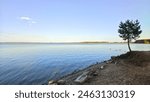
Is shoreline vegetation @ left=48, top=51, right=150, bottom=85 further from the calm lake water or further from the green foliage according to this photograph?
the green foliage

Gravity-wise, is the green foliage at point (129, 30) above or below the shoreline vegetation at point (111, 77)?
above

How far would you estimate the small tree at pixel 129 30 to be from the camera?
890 inches

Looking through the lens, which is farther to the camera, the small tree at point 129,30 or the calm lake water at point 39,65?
the small tree at point 129,30

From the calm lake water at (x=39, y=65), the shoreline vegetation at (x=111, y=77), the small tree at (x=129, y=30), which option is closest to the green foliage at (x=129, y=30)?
the small tree at (x=129, y=30)

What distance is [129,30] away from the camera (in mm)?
22859

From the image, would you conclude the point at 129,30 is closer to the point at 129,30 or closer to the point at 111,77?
the point at 129,30

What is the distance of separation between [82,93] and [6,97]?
244cm

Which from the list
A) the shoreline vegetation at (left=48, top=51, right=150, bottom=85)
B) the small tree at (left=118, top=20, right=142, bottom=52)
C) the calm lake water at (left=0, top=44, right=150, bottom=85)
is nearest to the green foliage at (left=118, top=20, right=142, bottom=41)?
the small tree at (left=118, top=20, right=142, bottom=52)

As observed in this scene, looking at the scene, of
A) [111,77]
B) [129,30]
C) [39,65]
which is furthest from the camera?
[129,30]

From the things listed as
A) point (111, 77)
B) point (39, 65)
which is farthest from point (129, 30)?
point (111, 77)

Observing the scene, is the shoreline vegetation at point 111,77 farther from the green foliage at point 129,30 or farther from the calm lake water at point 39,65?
the green foliage at point 129,30

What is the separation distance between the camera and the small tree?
22.6 metres

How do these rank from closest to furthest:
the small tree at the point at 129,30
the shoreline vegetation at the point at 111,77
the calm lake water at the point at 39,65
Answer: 1. the shoreline vegetation at the point at 111,77
2. the calm lake water at the point at 39,65
3. the small tree at the point at 129,30

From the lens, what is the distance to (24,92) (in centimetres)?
523
